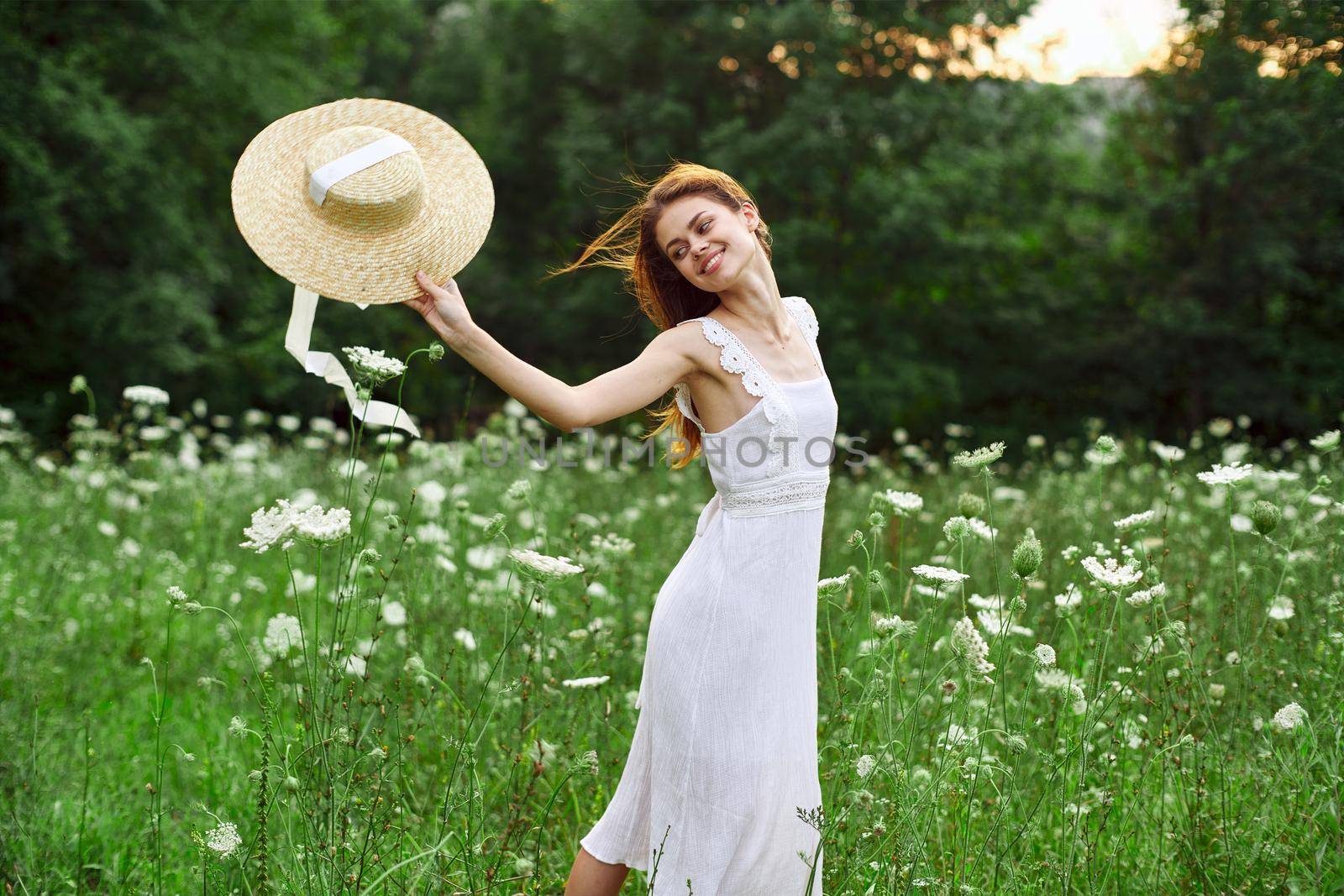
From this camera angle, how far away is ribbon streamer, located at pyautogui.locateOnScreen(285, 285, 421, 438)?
6.92 feet

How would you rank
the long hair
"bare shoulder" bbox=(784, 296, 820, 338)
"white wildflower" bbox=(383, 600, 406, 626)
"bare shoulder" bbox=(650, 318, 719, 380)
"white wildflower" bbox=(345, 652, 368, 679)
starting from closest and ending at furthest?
"bare shoulder" bbox=(650, 318, 719, 380) < the long hair < "bare shoulder" bbox=(784, 296, 820, 338) < "white wildflower" bbox=(345, 652, 368, 679) < "white wildflower" bbox=(383, 600, 406, 626)

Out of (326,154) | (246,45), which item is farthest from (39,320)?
(326,154)

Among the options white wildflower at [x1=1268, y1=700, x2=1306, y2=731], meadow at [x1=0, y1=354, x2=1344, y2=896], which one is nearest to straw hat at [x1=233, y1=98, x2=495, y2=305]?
meadow at [x1=0, y1=354, x2=1344, y2=896]

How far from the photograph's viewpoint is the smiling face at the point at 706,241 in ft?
7.51

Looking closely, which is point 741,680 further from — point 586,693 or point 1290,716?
→ point 1290,716

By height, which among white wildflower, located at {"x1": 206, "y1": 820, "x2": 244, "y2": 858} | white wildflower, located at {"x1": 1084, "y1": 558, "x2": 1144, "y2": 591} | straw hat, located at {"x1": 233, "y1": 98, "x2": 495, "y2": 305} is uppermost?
straw hat, located at {"x1": 233, "y1": 98, "x2": 495, "y2": 305}

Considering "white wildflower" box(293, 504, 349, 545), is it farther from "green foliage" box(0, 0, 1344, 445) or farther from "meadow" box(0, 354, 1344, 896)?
"green foliage" box(0, 0, 1344, 445)

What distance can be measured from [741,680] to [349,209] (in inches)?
49.4

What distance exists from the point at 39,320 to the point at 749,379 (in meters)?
15.6

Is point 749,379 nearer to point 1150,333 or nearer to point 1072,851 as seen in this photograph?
point 1072,851

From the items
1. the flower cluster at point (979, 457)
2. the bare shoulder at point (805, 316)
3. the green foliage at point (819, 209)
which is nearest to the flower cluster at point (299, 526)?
the bare shoulder at point (805, 316)

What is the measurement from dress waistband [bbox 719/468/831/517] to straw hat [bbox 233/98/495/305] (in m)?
0.75

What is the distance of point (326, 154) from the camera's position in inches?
85.6

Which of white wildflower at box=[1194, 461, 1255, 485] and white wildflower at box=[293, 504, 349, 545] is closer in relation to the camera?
white wildflower at box=[293, 504, 349, 545]
